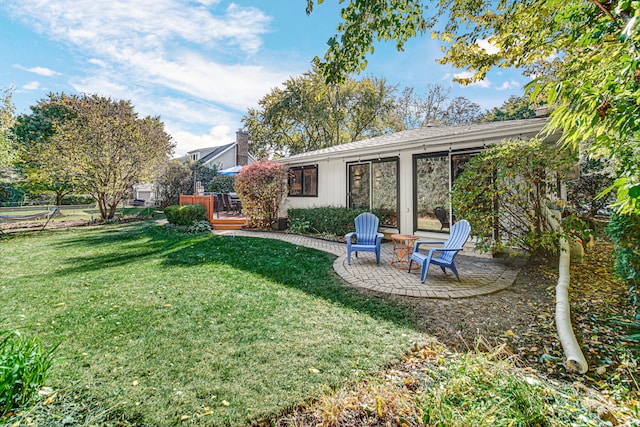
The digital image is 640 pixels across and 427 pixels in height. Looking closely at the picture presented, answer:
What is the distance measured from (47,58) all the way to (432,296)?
39.2 feet

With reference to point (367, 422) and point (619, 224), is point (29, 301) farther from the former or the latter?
point (619, 224)

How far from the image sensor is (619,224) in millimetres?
3674

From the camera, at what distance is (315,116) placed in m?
22.7

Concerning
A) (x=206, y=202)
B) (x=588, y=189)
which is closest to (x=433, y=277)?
(x=588, y=189)

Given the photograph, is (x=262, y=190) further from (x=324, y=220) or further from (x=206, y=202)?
(x=206, y=202)

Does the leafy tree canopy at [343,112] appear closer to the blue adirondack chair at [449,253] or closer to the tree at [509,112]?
the tree at [509,112]

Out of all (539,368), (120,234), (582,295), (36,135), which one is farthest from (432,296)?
(36,135)

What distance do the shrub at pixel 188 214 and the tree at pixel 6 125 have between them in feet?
18.1

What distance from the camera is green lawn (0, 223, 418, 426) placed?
214 cm

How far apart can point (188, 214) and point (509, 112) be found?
24223 mm

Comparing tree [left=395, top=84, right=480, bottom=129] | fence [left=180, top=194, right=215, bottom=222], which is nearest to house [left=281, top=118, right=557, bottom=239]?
fence [left=180, top=194, right=215, bottom=222]

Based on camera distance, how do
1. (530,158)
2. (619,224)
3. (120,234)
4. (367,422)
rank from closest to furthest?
(367,422) < (619,224) < (530,158) < (120,234)

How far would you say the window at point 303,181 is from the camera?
10.9m

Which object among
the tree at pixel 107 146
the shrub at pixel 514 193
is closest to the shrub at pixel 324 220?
the shrub at pixel 514 193
